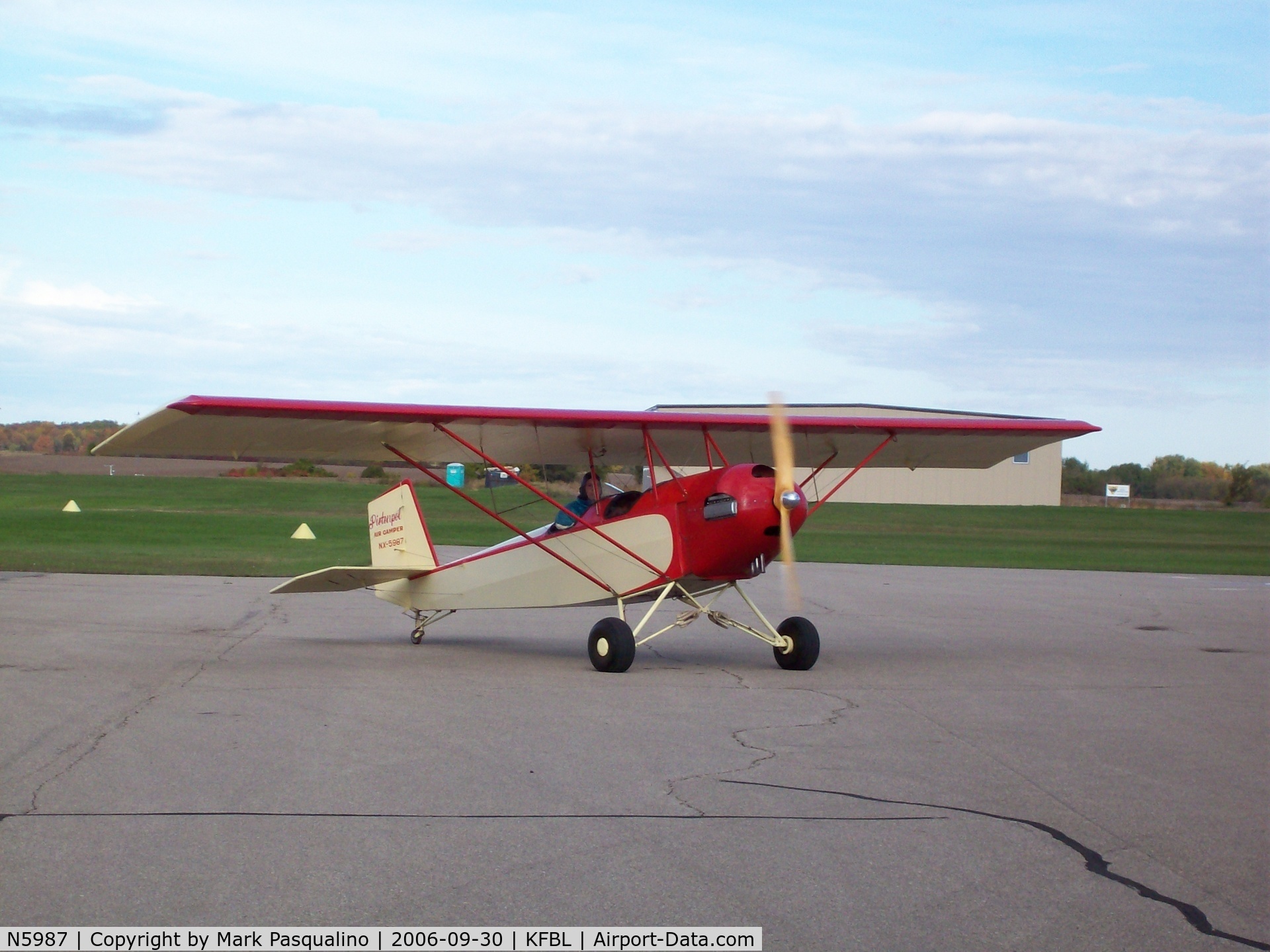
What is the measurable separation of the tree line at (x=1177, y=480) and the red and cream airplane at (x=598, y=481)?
3101 inches

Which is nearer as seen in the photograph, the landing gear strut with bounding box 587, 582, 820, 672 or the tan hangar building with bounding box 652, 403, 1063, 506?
the landing gear strut with bounding box 587, 582, 820, 672

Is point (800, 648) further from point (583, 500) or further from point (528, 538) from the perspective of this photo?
point (528, 538)

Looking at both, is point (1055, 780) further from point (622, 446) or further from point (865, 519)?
point (865, 519)

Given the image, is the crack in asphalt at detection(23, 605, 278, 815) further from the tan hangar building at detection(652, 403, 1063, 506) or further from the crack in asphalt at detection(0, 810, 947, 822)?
the tan hangar building at detection(652, 403, 1063, 506)

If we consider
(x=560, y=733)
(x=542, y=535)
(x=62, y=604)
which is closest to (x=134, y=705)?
(x=560, y=733)

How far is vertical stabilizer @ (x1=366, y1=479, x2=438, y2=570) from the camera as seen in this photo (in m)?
13.6

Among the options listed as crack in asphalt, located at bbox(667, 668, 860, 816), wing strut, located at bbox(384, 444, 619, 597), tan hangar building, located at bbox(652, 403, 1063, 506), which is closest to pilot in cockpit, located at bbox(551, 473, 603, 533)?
wing strut, located at bbox(384, 444, 619, 597)

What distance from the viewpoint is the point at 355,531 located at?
4138 cm

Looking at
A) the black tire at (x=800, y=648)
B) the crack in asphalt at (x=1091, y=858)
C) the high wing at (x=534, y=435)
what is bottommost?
the crack in asphalt at (x=1091, y=858)

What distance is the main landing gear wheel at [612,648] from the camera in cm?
1043

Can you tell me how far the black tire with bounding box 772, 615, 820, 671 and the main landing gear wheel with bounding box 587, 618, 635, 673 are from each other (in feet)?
4.90

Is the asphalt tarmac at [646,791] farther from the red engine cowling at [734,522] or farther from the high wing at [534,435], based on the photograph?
the high wing at [534,435]

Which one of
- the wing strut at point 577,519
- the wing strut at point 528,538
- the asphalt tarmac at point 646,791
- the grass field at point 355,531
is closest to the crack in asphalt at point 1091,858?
the asphalt tarmac at point 646,791

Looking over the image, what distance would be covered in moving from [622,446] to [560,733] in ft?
19.4
